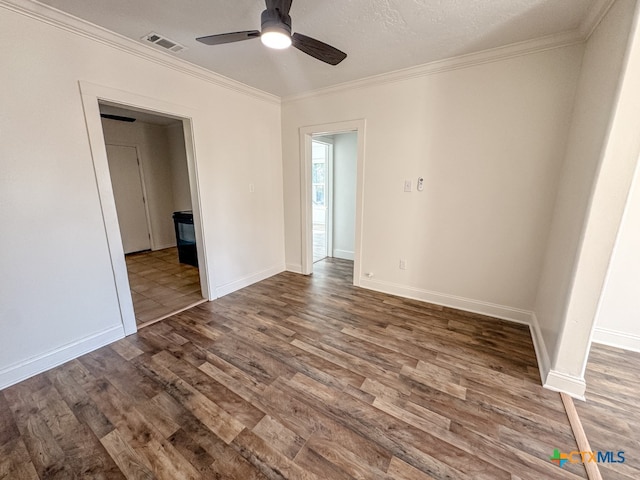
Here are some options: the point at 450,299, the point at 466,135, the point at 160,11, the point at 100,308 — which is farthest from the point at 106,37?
the point at 450,299

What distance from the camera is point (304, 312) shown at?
9.40 ft

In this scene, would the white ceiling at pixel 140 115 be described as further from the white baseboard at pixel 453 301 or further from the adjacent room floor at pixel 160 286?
the white baseboard at pixel 453 301

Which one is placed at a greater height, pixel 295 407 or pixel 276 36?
pixel 276 36

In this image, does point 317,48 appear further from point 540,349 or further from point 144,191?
point 144,191

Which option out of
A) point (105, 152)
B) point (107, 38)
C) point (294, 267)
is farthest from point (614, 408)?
point (107, 38)

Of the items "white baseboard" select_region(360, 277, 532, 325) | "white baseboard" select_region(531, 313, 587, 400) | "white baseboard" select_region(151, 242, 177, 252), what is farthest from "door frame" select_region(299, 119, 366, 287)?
"white baseboard" select_region(151, 242, 177, 252)

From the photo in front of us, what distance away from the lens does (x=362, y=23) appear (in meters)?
1.95

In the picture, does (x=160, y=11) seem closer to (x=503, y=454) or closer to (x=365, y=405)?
(x=365, y=405)

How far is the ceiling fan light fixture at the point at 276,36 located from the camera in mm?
1476

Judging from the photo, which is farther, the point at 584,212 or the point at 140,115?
the point at 140,115

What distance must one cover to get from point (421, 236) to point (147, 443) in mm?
2887

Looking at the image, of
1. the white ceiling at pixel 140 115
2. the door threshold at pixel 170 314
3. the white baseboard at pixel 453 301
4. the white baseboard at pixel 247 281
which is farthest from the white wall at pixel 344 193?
the white ceiling at pixel 140 115

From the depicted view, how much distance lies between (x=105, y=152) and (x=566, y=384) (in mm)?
3825

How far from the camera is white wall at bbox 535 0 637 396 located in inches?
58.3
